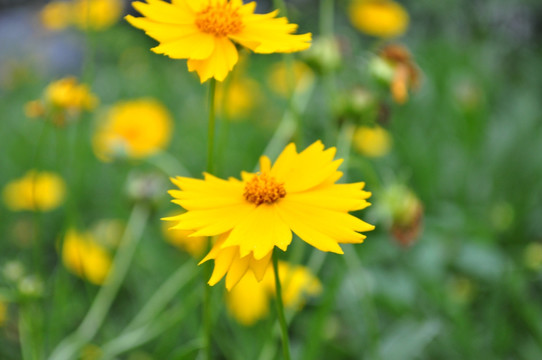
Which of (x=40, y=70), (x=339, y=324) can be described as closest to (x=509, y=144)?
(x=339, y=324)

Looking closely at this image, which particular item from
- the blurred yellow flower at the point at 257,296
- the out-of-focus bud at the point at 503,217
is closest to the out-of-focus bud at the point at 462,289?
the out-of-focus bud at the point at 503,217

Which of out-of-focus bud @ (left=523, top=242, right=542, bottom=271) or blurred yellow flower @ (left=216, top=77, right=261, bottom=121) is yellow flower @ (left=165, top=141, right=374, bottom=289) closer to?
out-of-focus bud @ (left=523, top=242, right=542, bottom=271)

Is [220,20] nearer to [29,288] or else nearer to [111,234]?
[29,288]

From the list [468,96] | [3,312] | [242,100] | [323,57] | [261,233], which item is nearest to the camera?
[261,233]

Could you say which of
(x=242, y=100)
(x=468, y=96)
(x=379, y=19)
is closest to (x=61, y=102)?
(x=242, y=100)

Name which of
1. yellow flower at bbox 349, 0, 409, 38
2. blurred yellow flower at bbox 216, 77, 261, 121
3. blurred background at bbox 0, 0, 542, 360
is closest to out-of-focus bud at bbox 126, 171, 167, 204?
blurred background at bbox 0, 0, 542, 360

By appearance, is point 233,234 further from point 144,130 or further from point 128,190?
point 144,130

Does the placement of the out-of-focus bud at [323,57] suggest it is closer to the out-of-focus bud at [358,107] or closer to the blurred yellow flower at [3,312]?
the out-of-focus bud at [358,107]
